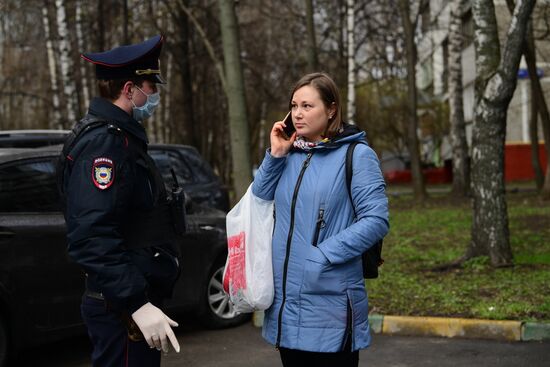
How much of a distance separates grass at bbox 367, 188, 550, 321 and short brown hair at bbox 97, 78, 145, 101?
4.81 m

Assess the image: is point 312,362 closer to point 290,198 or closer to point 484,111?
point 290,198

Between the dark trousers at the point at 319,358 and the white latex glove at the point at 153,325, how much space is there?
70 cm

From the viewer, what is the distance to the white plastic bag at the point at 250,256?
3.43 meters

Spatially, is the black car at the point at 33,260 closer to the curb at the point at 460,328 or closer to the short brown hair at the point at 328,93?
the curb at the point at 460,328

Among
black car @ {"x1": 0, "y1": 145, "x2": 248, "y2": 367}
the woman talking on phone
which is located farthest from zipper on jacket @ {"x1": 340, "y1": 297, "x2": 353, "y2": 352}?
black car @ {"x1": 0, "y1": 145, "x2": 248, "y2": 367}

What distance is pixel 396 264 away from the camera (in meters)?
10.3

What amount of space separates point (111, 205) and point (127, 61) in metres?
0.61

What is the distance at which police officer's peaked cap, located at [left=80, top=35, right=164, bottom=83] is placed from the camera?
3150mm

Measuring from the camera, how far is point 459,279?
875 cm

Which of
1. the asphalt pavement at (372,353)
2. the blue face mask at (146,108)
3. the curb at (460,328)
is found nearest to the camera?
the blue face mask at (146,108)

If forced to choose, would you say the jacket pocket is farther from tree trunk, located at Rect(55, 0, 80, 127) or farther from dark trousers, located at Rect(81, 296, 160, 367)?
tree trunk, located at Rect(55, 0, 80, 127)

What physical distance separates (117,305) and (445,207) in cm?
1602

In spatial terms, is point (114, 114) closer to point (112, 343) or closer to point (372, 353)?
point (112, 343)

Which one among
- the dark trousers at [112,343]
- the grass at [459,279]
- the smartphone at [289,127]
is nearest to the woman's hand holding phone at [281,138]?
the smartphone at [289,127]
